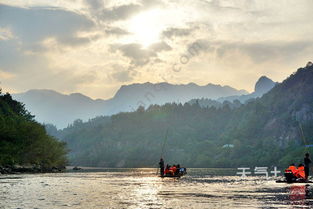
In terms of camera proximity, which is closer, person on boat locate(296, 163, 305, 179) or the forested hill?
person on boat locate(296, 163, 305, 179)

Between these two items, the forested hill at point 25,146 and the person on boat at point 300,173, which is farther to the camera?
the forested hill at point 25,146

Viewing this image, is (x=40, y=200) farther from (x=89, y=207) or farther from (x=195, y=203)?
(x=195, y=203)

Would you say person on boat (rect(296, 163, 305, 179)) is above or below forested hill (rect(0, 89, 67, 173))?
below

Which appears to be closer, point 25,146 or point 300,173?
point 300,173

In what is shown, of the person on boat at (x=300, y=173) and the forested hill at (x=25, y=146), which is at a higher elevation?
the forested hill at (x=25, y=146)

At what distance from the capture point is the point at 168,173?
85438mm

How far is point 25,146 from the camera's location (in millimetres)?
134250

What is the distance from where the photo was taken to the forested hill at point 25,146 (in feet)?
396

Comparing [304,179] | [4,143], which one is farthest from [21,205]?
[4,143]

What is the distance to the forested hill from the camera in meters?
121

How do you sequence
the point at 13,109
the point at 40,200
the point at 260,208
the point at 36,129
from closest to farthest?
the point at 260,208
the point at 40,200
the point at 36,129
the point at 13,109

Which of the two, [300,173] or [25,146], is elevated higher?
[25,146]

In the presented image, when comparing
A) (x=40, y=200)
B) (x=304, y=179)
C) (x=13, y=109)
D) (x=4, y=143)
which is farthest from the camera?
(x=13, y=109)

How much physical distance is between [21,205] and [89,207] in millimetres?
5049
